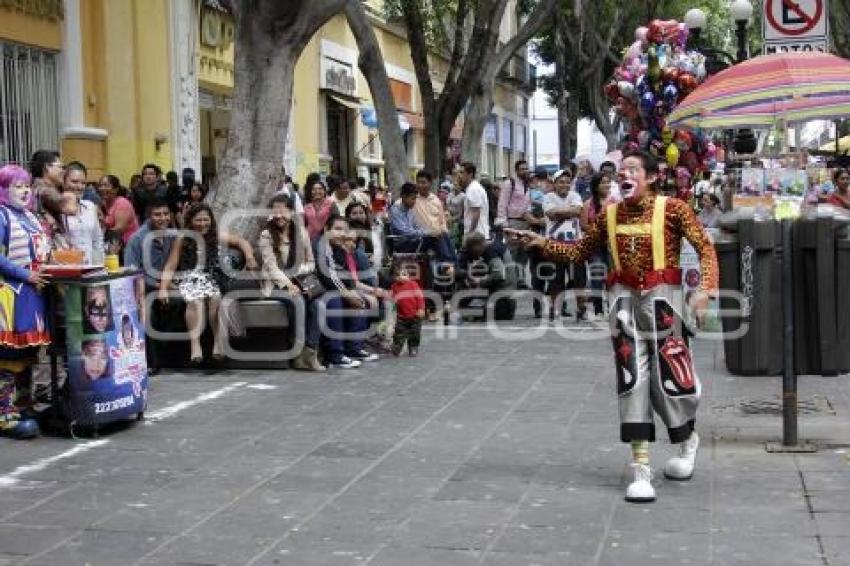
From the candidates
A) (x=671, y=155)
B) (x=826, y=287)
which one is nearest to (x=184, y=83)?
(x=671, y=155)

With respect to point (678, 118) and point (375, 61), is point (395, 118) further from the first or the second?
point (678, 118)

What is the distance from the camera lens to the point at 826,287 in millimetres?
7148

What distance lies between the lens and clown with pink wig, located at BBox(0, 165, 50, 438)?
301 inches

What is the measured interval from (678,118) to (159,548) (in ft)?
27.1

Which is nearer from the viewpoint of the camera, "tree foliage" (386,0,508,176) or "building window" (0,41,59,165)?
"building window" (0,41,59,165)

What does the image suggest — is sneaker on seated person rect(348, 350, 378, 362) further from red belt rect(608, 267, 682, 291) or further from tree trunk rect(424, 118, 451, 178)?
tree trunk rect(424, 118, 451, 178)

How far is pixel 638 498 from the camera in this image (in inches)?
239

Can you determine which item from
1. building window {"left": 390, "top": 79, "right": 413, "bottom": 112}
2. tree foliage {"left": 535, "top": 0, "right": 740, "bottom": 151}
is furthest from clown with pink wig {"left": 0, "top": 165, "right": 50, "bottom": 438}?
building window {"left": 390, "top": 79, "right": 413, "bottom": 112}

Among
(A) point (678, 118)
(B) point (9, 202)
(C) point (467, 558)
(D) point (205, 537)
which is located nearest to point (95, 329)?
(B) point (9, 202)

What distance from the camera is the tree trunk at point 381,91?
1769cm

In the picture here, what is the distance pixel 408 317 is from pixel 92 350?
4.10 m

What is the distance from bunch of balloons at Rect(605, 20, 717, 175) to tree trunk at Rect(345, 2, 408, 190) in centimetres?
327

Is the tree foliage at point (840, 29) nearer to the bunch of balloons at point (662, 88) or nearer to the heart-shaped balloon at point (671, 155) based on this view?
the bunch of balloons at point (662, 88)

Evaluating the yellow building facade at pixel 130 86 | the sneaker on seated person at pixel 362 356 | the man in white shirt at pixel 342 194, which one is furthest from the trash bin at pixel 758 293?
the man in white shirt at pixel 342 194
